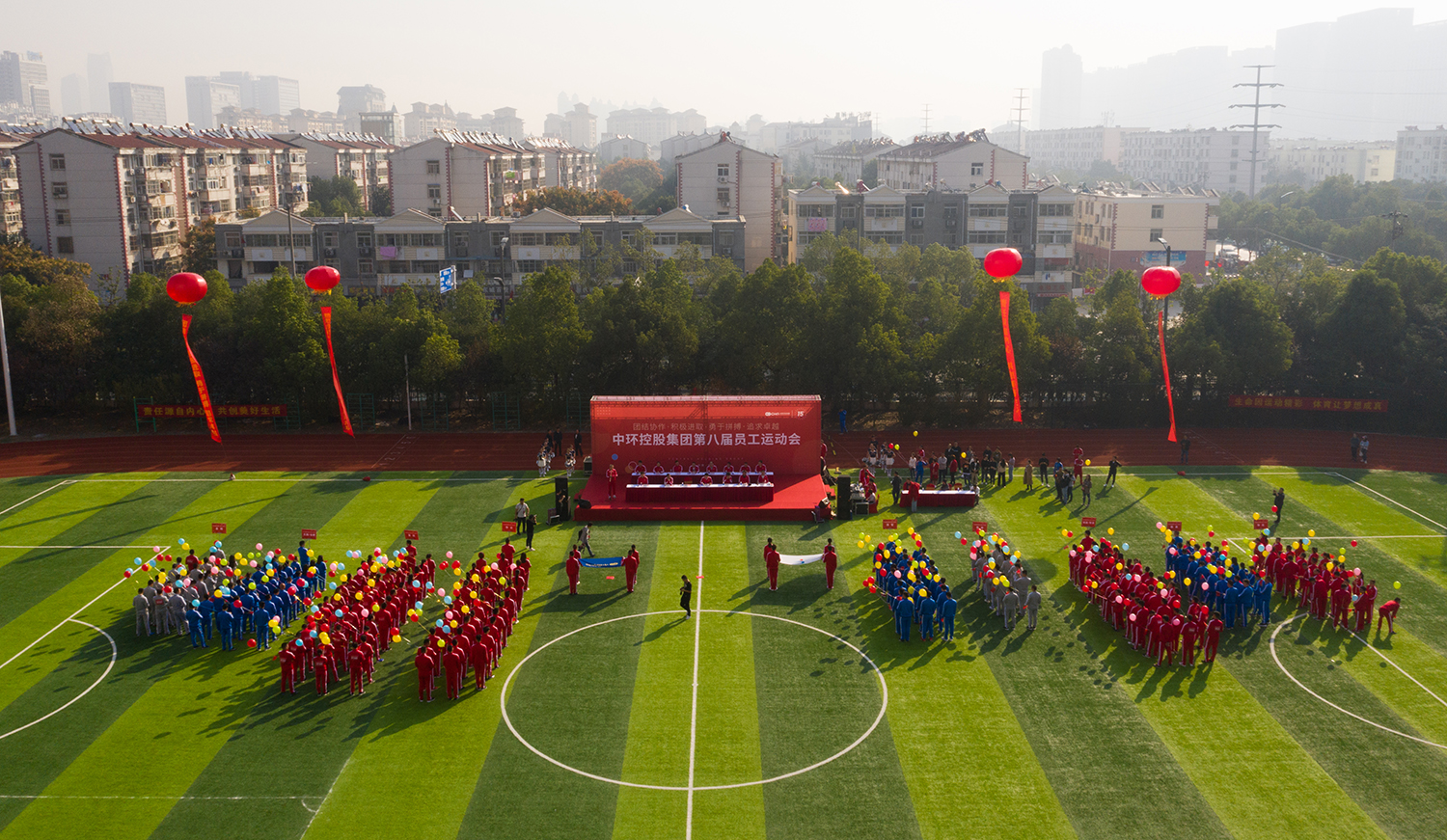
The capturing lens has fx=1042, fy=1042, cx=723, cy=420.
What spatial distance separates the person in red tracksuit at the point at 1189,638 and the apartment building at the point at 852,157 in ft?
331

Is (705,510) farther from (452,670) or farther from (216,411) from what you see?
(216,411)

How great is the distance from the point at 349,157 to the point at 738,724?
321 ft

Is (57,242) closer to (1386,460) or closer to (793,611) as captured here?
(793,611)

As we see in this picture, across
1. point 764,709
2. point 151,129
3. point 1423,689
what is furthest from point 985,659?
point 151,129

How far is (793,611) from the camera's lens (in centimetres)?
2438

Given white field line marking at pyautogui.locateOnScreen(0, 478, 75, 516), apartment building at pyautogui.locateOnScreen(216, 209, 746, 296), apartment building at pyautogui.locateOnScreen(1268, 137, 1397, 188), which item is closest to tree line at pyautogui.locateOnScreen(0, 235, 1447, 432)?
white field line marking at pyautogui.locateOnScreen(0, 478, 75, 516)

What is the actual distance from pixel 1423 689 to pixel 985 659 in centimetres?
842

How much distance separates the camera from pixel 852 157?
138000mm

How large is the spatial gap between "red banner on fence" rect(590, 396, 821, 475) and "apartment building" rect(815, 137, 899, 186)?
8797 cm

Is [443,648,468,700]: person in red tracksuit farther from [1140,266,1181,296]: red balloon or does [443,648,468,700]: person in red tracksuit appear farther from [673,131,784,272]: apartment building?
[673,131,784,272]: apartment building

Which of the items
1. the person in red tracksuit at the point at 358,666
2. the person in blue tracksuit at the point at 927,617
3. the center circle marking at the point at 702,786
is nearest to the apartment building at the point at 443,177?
the center circle marking at the point at 702,786

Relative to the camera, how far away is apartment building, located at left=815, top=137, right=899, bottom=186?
12650cm

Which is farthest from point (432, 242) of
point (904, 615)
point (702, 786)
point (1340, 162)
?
point (1340, 162)

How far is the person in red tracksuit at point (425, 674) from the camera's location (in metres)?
19.9
